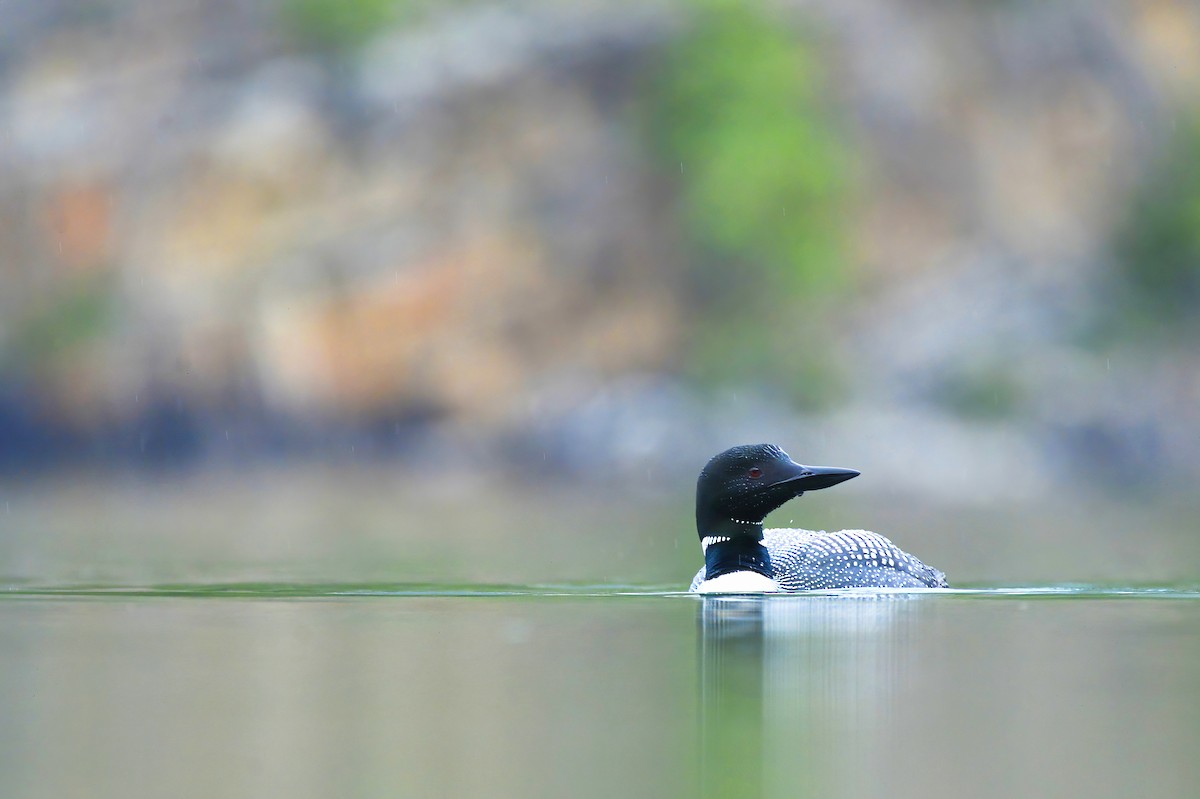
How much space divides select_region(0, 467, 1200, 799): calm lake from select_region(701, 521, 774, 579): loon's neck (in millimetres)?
240

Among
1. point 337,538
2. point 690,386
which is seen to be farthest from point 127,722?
point 690,386

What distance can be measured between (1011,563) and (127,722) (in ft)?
23.2

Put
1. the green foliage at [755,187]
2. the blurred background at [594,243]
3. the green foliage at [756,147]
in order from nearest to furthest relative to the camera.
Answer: the blurred background at [594,243] → the green foliage at [755,187] → the green foliage at [756,147]

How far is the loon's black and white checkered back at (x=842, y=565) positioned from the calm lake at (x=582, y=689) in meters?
0.29

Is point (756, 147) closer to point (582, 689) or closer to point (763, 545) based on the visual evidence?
point (763, 545)

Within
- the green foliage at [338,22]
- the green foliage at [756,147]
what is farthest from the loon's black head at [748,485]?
the green foliage at [338,22]

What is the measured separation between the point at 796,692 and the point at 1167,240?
2566cm

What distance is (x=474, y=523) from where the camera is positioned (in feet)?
51.9

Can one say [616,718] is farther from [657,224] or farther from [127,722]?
[657,224]

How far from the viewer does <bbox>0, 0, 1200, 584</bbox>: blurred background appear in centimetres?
2580

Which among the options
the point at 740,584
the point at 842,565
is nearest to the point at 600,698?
the point at 740,584

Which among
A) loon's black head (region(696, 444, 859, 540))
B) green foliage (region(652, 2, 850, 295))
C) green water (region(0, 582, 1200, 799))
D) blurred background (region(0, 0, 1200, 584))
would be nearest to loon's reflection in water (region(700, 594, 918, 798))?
green water (region(0, 582, 1200, 799))

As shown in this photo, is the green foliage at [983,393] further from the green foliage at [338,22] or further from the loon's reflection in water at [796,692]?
the loon's reflection in water at [796,692]

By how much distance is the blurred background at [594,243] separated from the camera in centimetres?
2580
